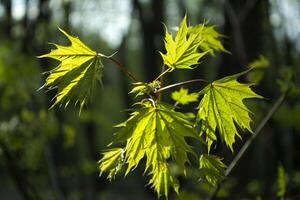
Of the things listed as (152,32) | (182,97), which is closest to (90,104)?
(182,97)

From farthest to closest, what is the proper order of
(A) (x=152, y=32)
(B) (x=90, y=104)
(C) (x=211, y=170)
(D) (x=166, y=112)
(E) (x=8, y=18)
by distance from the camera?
(A) (x=152, y=32) → (E) (x=8, y=18) → (B) (x=90, y=104) → (C) (x=211, y=170) → (D) (x=166, y=112)

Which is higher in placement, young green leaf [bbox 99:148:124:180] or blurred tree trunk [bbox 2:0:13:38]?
blurred tree trunk [bbox 2:0:13:38]

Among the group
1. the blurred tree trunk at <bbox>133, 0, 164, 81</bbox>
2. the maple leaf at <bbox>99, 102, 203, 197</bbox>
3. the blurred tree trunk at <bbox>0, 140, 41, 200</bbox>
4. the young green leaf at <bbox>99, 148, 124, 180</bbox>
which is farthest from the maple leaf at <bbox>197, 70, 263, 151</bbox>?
the blurred tree trunk at <bbox>133, 0, 164, 81</bbox>

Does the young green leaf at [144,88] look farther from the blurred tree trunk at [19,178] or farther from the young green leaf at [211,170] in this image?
the blurred tree trunk at [19,178]

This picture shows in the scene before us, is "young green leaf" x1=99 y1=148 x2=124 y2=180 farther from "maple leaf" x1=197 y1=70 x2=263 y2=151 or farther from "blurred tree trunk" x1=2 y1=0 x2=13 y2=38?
"blurred tree trunk" x1=2 y1=0 x2=13 y2=38

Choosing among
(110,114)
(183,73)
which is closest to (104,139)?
(110,114)

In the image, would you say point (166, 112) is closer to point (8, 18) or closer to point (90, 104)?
point (90, 104)

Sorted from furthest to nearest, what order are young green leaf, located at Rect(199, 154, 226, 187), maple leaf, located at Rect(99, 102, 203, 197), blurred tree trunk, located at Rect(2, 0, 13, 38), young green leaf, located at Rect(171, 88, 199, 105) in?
blurred tree trunk, located at Rect(2, 0, 13, 38), young green leaf, located at Rect(171, 88, 199, 105), young green leaf, located at Rect(199, 154, 226, 187), maple leaf, located at Rect(99, 102, 203, 197)
